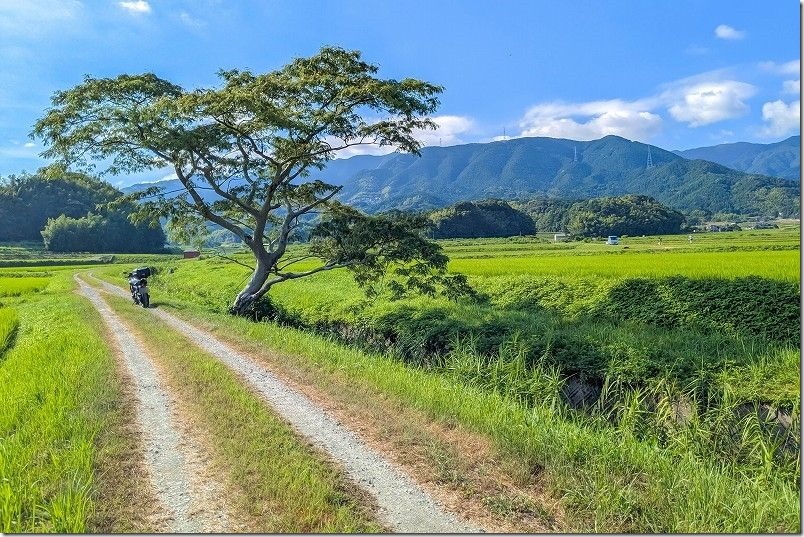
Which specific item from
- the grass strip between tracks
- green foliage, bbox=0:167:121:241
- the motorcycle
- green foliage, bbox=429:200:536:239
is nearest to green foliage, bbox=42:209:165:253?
green foliage, bbox=0:167:121:241

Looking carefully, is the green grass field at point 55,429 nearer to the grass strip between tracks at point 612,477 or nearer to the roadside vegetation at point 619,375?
the grass strip between tracks at point 612,477

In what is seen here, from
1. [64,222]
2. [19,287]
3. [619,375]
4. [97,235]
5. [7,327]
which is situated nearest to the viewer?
[619,375]

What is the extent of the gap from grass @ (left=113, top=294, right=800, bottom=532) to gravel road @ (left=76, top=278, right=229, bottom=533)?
301cm

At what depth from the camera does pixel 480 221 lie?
4326 inches

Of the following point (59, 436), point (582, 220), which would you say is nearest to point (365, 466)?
point (59, 436)

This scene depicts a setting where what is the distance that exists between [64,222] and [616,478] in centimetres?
11617

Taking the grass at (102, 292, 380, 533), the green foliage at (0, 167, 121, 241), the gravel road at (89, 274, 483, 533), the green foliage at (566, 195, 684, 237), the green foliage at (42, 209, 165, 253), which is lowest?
the gravel road at (89, 274, 483, 533)

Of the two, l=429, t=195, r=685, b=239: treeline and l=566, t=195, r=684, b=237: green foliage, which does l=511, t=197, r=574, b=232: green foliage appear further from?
l=566, t=195, r=684, b=237: green foliage

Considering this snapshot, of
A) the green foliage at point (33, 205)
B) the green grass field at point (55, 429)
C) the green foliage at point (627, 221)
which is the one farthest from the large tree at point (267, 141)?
the green foliage at point (33, 205)

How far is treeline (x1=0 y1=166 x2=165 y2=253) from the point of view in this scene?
99312mm

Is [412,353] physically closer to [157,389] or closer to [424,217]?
[424,217]

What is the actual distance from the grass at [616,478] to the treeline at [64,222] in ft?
326

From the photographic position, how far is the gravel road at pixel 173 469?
4.61 m

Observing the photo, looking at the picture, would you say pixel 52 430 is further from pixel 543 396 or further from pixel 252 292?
pixel 252 292
